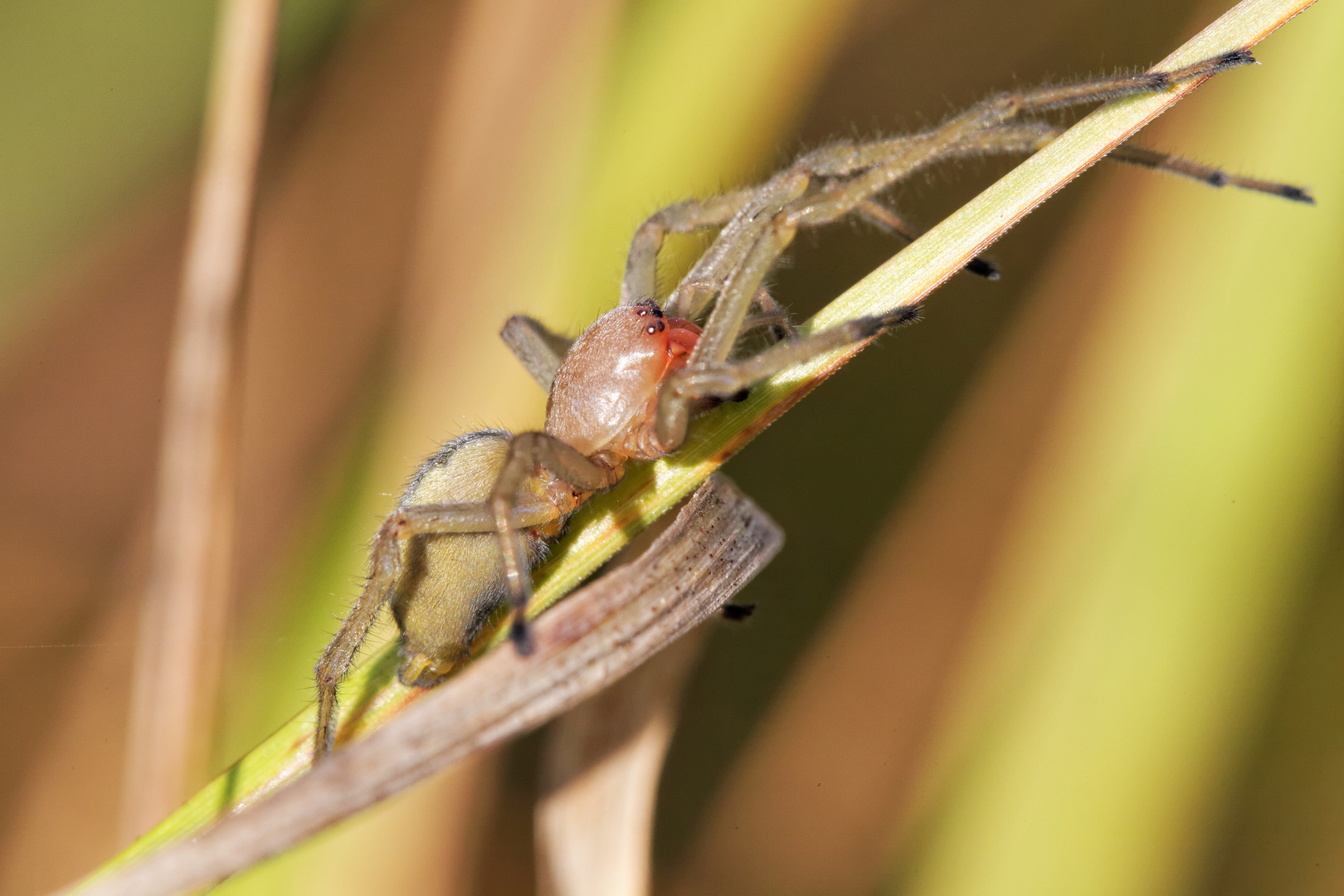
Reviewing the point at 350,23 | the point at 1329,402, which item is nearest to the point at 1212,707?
the point at 1329,402

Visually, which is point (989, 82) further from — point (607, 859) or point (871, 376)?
point (607, 859)

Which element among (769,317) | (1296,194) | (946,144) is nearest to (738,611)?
(769,317)

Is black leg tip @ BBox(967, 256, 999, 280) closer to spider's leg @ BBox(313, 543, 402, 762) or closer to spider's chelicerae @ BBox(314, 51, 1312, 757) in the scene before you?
spider's chelicerae @ BBox(314, 51, 1312, 757)

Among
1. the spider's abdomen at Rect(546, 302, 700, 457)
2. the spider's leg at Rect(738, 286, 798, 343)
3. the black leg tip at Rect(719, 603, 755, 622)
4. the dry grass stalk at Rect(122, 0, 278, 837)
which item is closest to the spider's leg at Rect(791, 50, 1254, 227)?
the spider's leg at Rect(738, 286, 798, 343)

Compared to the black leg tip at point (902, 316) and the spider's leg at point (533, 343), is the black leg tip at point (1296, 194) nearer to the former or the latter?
the black leg tip at point (902, 316)

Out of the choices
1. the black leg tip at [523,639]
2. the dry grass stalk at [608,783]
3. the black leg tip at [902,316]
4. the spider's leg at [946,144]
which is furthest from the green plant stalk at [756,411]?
the black leg tip at [523,639]

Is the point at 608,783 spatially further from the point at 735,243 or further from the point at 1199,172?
the point at 1199,172

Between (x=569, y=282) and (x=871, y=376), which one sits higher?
(x=569, y=282)
